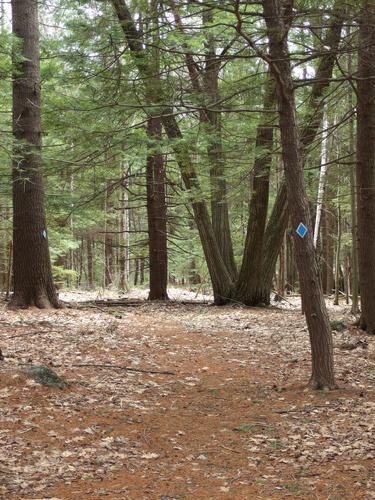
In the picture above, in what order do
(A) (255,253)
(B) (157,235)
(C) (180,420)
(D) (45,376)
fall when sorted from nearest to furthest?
(C) (180,420)
(D) (45,376)
(A) (255,253)
(B) (157,235)

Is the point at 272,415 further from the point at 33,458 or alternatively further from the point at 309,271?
the point at 33,458

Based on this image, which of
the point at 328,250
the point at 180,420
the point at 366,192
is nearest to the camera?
the point at 180,420

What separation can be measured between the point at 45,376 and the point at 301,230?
3493 mm

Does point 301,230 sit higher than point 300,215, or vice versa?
point 300,215

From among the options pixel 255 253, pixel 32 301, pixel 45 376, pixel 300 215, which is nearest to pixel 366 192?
pixel 300 215

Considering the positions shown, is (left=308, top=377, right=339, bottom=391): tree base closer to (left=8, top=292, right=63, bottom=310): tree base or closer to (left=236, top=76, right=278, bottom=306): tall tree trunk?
(left=8, top=292, right=63, bottom=310): tree base

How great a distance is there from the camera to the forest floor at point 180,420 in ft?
13.1

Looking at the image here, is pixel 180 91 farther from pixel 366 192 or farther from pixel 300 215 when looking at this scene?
pixel 366 192

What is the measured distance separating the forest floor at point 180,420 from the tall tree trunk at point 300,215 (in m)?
0.44

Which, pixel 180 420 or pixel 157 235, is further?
pixel 157 235

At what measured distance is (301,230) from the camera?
6066 mm

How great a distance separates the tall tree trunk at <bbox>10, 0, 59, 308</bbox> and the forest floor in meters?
2.04

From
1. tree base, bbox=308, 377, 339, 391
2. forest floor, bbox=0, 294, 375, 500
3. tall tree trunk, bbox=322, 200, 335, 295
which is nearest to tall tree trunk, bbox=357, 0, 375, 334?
forest floor, bbox=0, 294, 375, 500

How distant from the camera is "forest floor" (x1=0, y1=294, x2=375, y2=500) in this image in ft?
13.1
